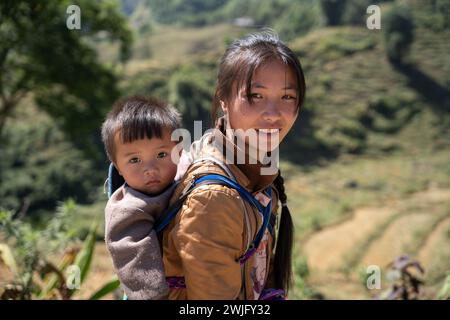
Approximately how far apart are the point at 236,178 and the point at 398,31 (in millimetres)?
31120

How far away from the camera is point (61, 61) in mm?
10078

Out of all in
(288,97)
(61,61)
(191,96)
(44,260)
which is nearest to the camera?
(288,97)

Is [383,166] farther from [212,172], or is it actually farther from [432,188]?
[212,172]

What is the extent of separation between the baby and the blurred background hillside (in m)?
0.56

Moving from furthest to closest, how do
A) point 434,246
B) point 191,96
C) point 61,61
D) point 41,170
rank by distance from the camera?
point 191,96 → point 41,170 → point 434,246 → point 61,61

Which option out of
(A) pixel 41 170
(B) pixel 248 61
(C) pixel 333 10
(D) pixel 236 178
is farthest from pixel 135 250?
(C) pixel 333 10

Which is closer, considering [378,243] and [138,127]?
[138,127]

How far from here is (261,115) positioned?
136 cm

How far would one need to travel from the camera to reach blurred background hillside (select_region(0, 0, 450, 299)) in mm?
6562

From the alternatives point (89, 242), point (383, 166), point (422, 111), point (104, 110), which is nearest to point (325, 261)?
point (104, 110)

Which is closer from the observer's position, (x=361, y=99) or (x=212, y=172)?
(x=212, y=172)

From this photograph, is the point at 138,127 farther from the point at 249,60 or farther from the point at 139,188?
the point at 249,60

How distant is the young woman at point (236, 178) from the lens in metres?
1.23

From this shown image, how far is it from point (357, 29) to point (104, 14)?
2770 cm
